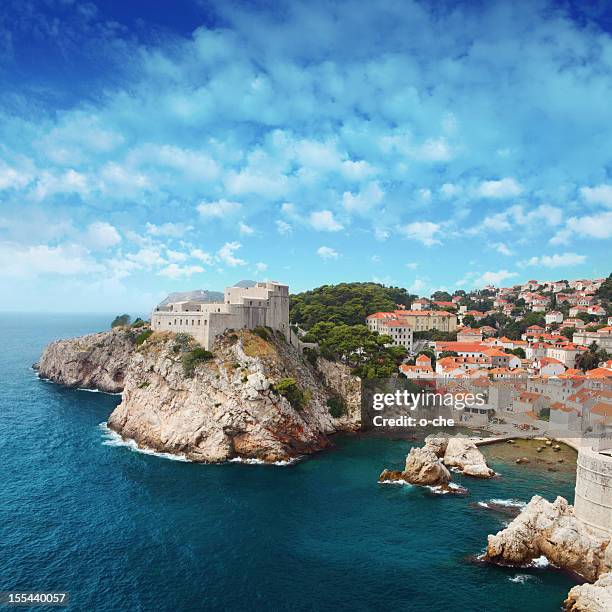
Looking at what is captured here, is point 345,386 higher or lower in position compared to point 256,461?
higher

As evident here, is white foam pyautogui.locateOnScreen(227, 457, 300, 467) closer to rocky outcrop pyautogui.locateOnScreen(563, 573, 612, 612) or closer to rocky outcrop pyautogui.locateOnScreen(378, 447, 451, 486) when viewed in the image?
rocky outcrop pyautogui.locateOnScreen(378, 447, 451, 486)

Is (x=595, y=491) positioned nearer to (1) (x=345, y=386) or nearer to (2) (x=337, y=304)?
(1) (x=345, y=386)

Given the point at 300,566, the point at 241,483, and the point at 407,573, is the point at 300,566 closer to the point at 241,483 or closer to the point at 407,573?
the point at 407,573

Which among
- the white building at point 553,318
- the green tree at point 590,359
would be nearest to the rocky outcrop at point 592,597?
the green tree at point 590,359

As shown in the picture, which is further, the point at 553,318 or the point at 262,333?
the point at 553,318

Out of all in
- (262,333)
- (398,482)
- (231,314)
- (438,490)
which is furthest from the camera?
(262,333)

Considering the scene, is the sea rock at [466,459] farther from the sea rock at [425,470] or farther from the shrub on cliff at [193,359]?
the shrub on cliff at [193,359]

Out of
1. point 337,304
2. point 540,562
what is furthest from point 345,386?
point 540,562
